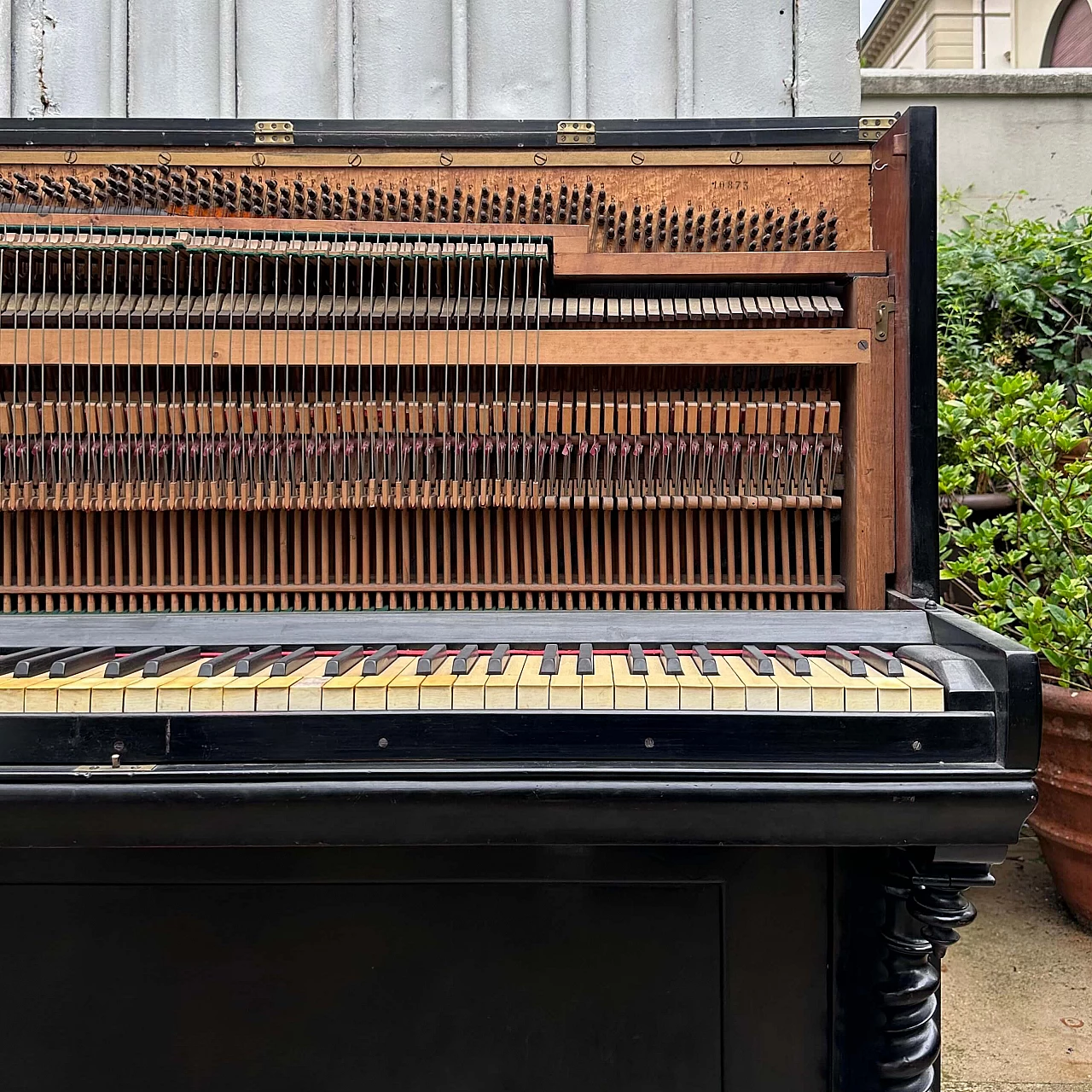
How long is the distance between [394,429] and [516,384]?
0.28m

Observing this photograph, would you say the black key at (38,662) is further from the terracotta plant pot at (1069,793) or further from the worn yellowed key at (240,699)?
the terracotta plant pot at (1069,793)

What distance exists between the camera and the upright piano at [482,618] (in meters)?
1.20

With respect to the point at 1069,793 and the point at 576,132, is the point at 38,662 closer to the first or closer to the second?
the point at 576,132

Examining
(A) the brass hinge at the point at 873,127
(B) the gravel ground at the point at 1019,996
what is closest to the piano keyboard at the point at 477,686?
(A) the brass hinge at the point at 873,127

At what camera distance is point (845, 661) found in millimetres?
1386

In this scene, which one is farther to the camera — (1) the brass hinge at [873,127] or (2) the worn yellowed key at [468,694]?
(1) the brass hinge at [873,127]

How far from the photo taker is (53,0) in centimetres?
260

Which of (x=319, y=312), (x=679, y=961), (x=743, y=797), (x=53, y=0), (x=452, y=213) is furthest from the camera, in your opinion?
(x=53, y=0)

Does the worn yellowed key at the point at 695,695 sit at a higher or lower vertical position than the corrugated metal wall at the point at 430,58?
lower

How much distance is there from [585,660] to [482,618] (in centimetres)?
31

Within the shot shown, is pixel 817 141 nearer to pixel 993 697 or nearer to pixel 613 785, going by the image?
pixel 993 697

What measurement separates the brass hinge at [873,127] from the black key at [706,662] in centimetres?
122

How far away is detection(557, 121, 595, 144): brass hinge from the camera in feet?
6.29

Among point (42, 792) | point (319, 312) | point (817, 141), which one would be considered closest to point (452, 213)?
point (319, 312)
